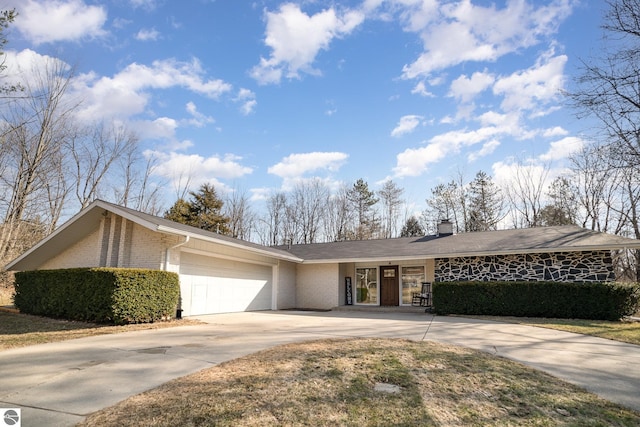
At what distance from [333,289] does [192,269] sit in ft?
23.6

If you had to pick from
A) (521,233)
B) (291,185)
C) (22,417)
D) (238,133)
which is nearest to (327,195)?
(291,185)

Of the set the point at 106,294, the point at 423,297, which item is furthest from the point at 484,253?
the point at 106,294

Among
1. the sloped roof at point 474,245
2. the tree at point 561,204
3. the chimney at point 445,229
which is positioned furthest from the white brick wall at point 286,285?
the tree at point 561,204

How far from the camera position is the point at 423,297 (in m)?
15.6

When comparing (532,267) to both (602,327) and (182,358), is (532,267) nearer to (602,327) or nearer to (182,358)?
(602,327)

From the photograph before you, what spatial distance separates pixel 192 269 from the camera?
1164 centimetres

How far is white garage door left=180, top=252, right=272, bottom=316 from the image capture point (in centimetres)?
1151

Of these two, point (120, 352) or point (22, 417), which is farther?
point (120, 352)

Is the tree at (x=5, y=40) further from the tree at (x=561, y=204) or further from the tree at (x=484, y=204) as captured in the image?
→ the tree at (x=561, y=204)

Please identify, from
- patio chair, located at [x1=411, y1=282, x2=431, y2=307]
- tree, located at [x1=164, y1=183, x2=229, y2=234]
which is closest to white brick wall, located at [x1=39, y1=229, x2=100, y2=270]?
patio chair, located at [x1=411, y1=282, x2=431, y2=307]

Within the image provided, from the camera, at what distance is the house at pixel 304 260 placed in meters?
11.3

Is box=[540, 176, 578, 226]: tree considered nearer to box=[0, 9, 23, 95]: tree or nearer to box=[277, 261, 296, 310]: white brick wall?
box=[277, 261, 296, 310]: white brick wall

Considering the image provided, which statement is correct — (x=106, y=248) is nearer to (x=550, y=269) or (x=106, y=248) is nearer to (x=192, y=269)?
(x=192, y=269)

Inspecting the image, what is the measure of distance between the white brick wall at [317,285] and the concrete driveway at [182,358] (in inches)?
307
